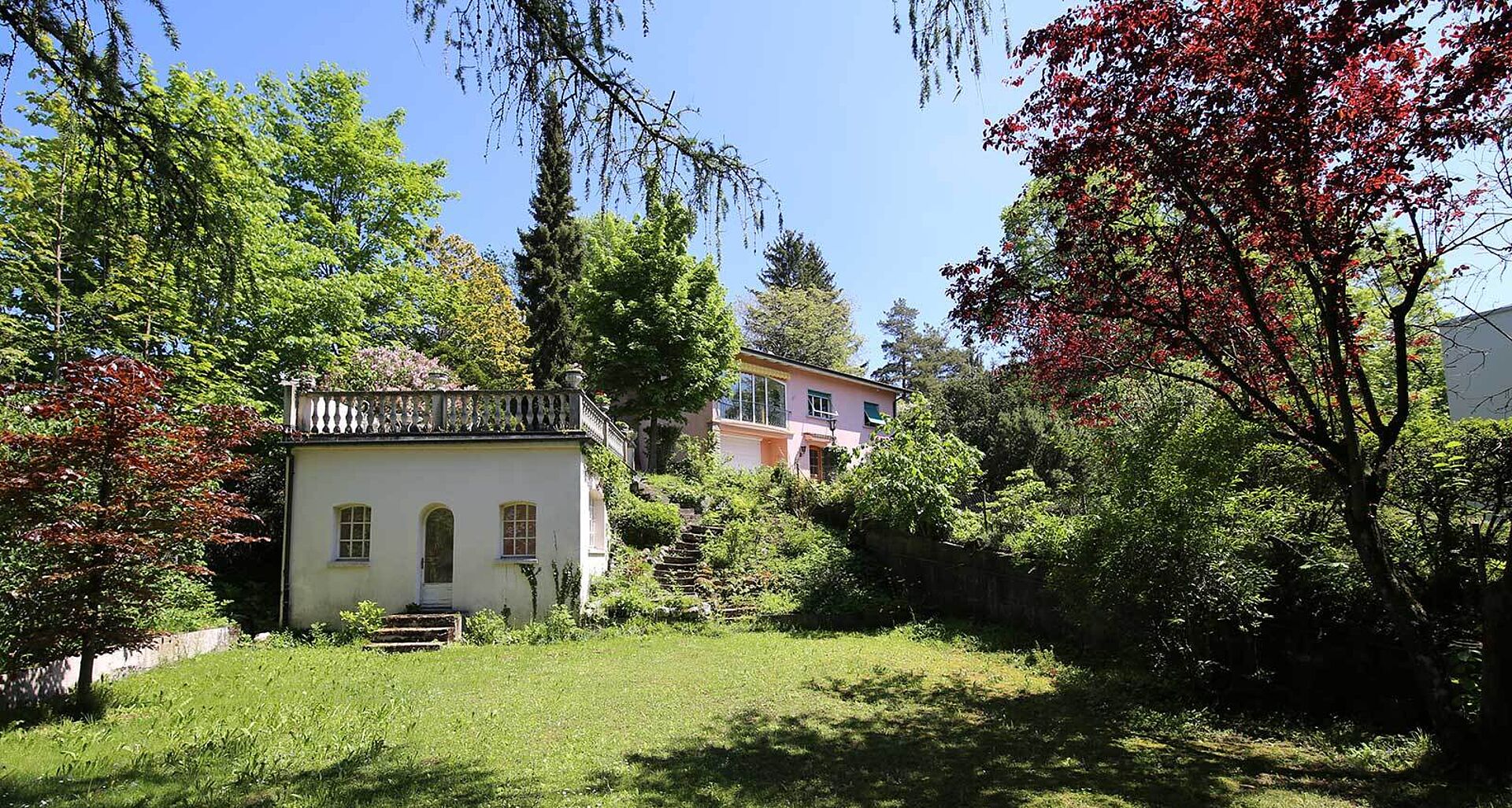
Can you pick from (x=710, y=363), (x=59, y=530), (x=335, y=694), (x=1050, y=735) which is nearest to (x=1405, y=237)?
(x=1050, y=735)

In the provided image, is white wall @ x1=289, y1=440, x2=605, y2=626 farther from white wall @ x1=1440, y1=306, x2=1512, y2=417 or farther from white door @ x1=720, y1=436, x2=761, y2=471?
white door @ x1=720, y1=436, x2=761, y2=471

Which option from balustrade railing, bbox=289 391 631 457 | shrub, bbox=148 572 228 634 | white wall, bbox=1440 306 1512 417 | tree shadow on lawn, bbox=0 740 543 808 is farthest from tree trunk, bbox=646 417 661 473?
tree shadow on lawn, bbox=0 740 543 808

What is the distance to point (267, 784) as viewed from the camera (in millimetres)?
5230

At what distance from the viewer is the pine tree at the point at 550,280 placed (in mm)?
28812

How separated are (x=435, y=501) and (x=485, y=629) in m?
2.61

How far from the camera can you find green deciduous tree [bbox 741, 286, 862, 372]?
46250 millimetres

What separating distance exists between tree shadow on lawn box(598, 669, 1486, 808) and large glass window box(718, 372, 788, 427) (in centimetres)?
2199

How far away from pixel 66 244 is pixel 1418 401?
1123 centimetres

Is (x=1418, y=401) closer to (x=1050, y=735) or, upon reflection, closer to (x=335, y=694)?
(x=1050, y=735)

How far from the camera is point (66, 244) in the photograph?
16.9ft

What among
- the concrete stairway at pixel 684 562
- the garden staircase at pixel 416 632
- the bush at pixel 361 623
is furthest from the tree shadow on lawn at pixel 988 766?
the bush at pixel 361 623

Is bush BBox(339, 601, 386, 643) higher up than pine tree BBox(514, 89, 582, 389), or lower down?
lower down

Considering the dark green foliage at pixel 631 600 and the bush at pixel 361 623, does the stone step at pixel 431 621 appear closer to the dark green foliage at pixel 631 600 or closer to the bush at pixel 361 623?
the bush at pixel 361 623

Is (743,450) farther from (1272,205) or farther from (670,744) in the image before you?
(1272,205)
